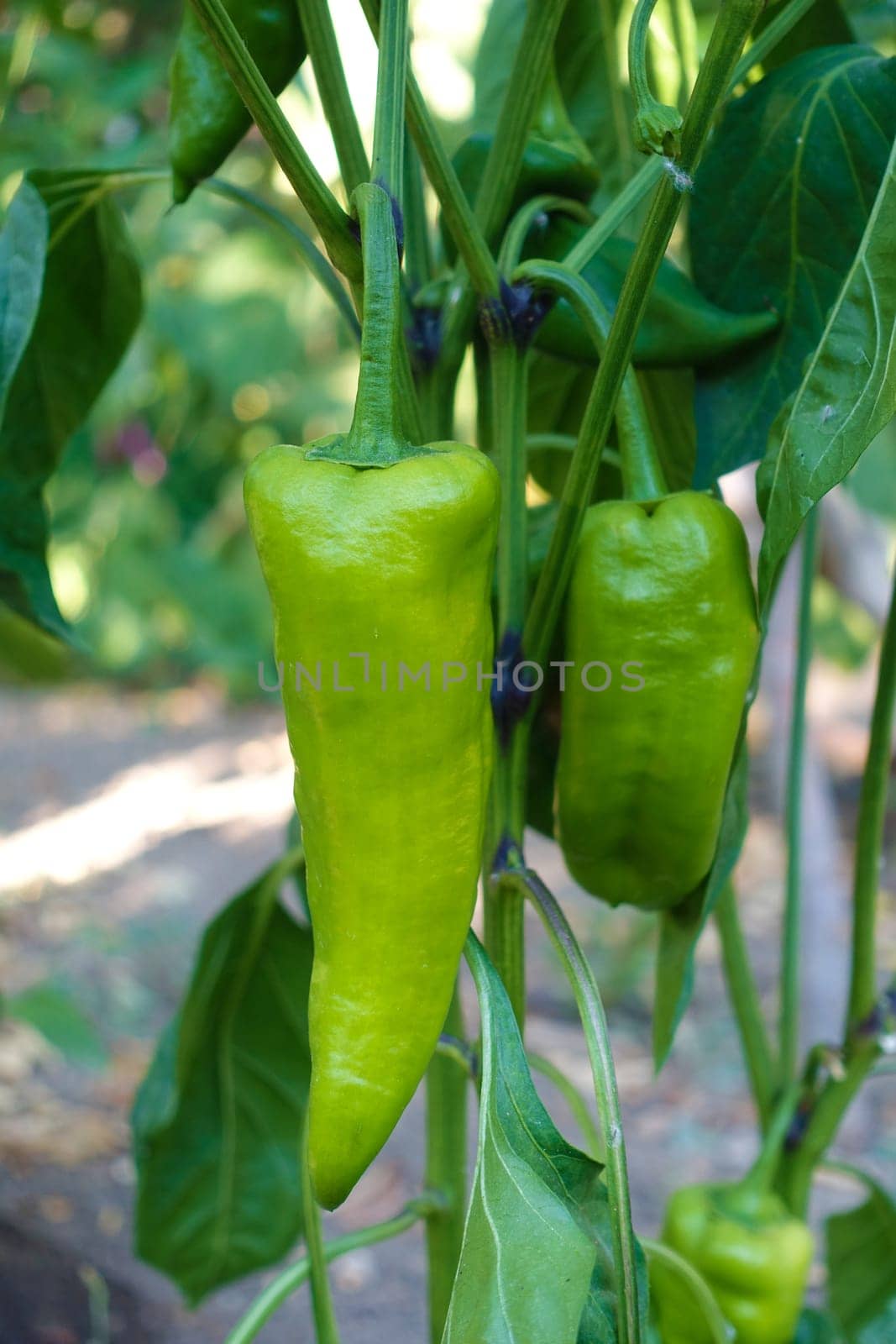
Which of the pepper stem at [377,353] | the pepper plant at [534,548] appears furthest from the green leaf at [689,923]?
the pepper stem at [377,353]

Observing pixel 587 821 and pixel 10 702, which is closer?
pixel 587 821

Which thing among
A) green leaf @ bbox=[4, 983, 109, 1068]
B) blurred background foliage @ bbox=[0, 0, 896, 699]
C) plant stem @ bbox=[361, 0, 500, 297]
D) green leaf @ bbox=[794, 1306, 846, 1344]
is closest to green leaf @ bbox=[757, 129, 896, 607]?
plant stem @ bbox=[361, 0, 500, 297]

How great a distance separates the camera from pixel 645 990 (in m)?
2.12

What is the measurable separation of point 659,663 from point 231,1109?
478 millimetres

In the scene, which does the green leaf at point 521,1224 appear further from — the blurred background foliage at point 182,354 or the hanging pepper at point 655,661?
the blurred background foliage at point 182,354

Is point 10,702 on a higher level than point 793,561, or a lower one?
lower

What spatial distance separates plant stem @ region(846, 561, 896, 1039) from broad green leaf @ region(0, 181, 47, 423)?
395 mm

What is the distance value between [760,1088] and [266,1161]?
0.31 metres

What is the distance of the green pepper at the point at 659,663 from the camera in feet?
1.43

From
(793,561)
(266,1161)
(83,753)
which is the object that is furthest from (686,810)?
(83,753)

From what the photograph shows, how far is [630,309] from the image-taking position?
40 centimetres

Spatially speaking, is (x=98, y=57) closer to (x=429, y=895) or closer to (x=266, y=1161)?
(x=266, y=1161)

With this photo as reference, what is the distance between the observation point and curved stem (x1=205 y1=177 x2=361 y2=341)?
0.52 m

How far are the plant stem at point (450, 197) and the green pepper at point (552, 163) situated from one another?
8 cm
